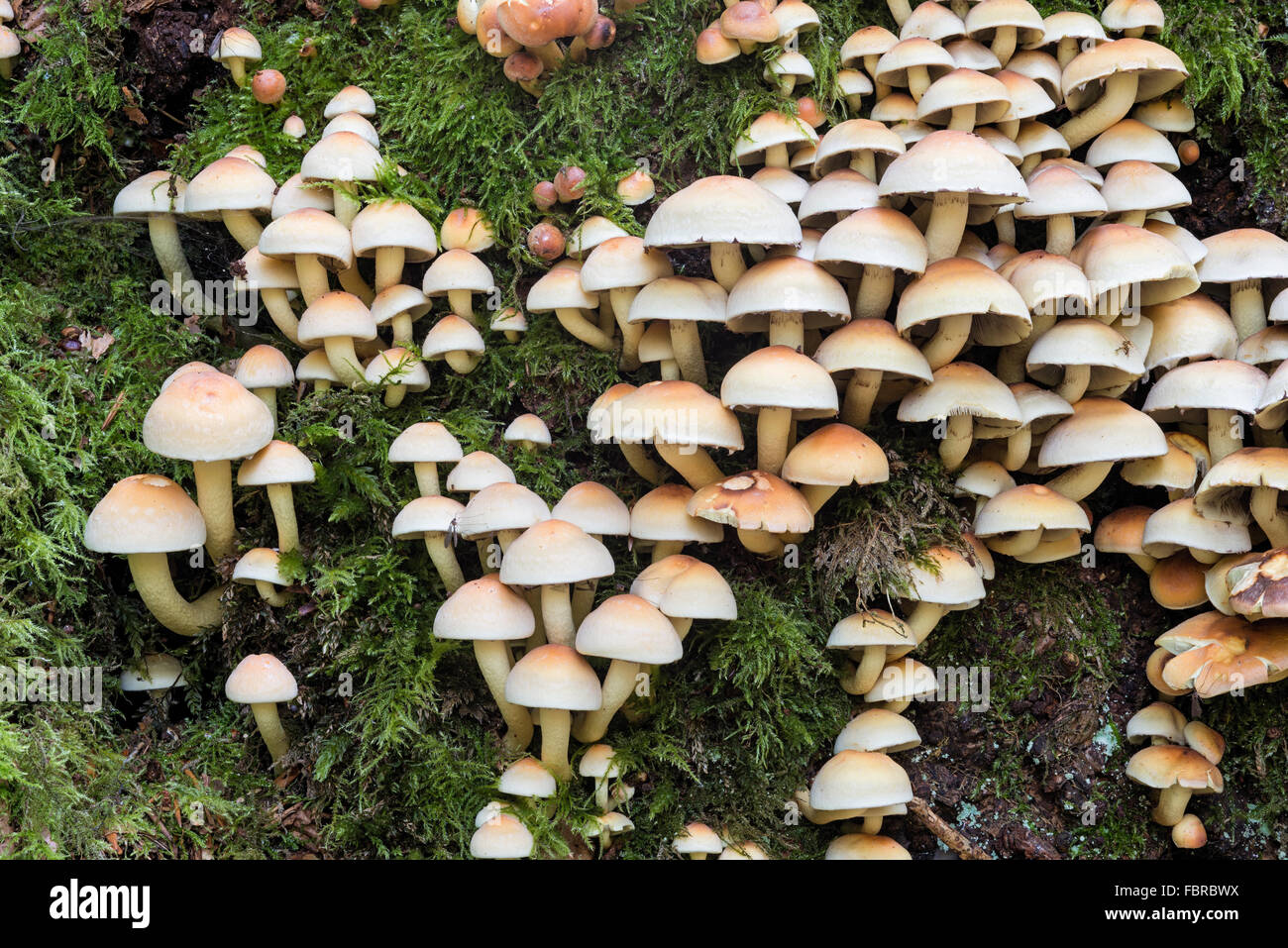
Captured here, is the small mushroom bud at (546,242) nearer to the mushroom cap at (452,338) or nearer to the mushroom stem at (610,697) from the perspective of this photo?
the mushroom cap at (452,338)

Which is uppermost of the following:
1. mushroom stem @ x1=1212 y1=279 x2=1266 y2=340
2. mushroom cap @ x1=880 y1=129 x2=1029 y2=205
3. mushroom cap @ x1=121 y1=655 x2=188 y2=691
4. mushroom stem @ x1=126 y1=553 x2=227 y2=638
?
mushroom cap @ x1=880 y1=129 x2=1029 y2=205

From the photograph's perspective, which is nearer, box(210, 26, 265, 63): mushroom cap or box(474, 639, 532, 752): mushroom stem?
box(474, 639, 532, 752): mushroom stem

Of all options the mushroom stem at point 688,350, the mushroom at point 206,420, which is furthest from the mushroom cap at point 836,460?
the mushroom at point 206,420

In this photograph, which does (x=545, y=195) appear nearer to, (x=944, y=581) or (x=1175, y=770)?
(x=944, y=581)

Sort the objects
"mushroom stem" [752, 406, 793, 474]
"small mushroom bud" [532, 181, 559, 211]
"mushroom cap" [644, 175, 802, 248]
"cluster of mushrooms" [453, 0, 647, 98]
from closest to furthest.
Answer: "mushroom cap" [644, 175, 802, 248] < "mushroom stem" [752, 406, 793, 474] < "cluster of mushrooms" [453, 0, 647, 98] < "small mushroom bud" [532, 181, 559, 211]

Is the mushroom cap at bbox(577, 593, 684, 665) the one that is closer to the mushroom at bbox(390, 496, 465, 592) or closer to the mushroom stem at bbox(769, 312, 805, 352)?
the mushroom at bbox(390, 496, 465, 592)

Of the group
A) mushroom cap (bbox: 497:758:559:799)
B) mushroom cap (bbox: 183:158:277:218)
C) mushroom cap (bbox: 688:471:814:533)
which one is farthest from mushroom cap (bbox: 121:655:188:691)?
mushroom cap (bbox: 688:471:814:533)
